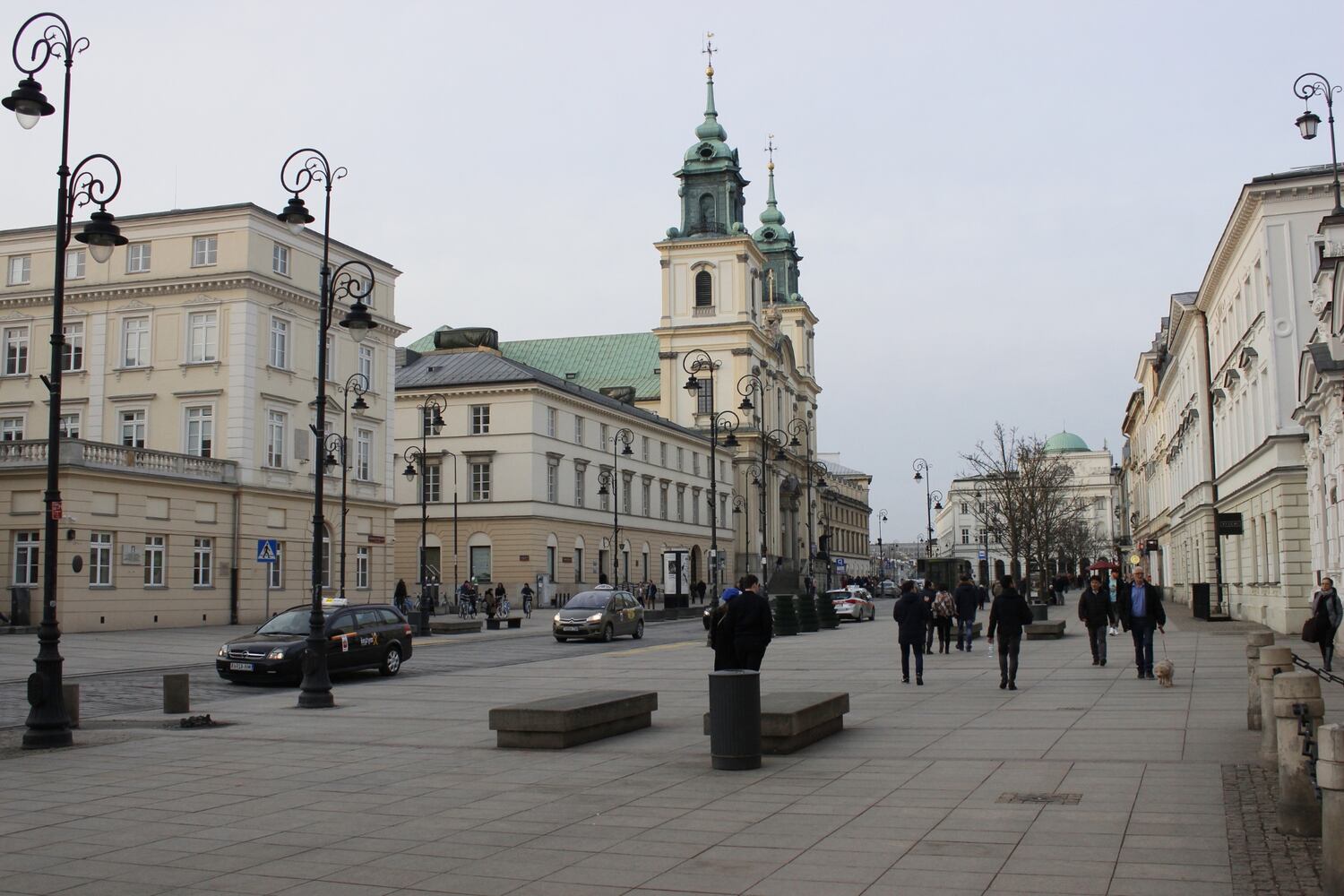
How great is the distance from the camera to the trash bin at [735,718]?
1140 centimetres

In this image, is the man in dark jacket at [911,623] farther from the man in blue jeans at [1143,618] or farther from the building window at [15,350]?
the building window at [15,350]

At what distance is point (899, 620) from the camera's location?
20.7 m

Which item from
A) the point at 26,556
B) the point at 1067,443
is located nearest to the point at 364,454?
the point at 26,556

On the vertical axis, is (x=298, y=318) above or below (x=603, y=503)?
above

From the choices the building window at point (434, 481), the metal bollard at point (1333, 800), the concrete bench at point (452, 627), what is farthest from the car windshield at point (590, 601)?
the building window at point (434, 481)

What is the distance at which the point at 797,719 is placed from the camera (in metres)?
12.5

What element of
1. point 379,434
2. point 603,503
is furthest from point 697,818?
point 603,503

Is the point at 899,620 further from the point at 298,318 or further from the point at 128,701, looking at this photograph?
the point at 298,318

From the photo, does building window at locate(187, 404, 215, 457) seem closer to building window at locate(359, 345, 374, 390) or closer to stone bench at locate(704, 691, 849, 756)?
building window at locate(359, 345, 374, 390)

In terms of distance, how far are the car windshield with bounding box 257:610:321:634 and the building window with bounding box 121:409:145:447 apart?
28065 millimetres

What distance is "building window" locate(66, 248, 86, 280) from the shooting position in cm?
4962

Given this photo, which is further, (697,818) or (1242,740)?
(1242,740)

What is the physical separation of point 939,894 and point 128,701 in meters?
16.2

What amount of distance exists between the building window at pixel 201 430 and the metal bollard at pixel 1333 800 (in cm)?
4644
